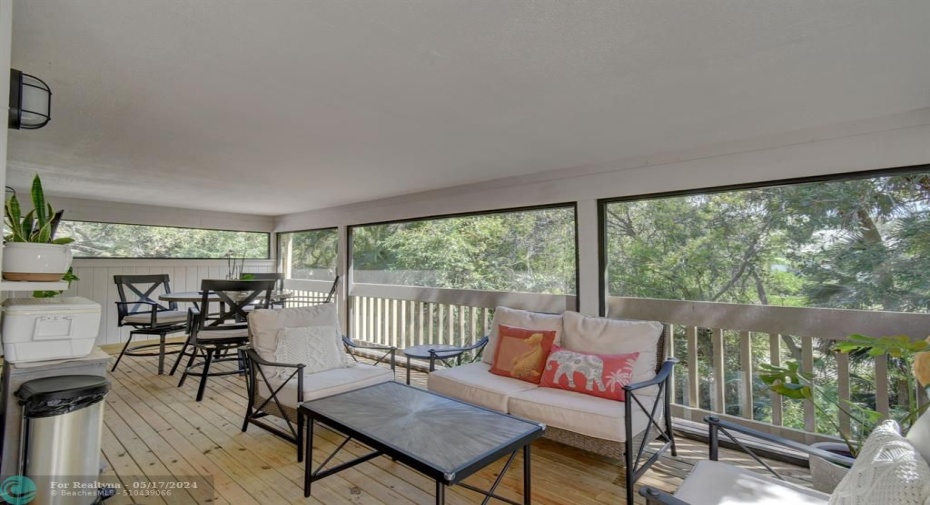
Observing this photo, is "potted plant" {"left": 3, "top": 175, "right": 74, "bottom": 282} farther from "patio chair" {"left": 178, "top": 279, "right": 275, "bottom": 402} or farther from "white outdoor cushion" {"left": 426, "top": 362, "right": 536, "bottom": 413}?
"white outdoor cushion" {"left": 426, "top": 362, "right": 536, "bottom": 413}

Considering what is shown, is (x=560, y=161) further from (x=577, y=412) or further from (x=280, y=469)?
(x=280, y=469)

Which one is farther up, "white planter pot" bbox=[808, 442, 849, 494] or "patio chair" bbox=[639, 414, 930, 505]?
"patio chair" bbox=[639, 414, 930, 505]

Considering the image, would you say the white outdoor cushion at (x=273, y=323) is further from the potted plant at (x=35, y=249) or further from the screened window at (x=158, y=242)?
the screened window at (x=158, y=242)

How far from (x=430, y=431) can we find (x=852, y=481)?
152cm

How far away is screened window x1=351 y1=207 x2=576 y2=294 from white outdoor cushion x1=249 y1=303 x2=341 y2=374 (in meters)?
1.76

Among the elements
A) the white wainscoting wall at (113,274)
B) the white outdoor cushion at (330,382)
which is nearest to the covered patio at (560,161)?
the white outdoor cushion at (330,382)

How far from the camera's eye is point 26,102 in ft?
5.44

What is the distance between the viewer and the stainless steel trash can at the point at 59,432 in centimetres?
177

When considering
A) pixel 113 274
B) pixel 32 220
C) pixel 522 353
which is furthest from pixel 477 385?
pixel 113 274

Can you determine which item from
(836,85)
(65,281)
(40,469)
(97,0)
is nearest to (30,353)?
(65,281)

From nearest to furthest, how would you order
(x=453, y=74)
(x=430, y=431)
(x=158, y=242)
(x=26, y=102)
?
(x=26, y=102), (x=453, y=74), (x=430, y=431), (x=158, y=242)

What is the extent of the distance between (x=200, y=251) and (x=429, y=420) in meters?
6.34

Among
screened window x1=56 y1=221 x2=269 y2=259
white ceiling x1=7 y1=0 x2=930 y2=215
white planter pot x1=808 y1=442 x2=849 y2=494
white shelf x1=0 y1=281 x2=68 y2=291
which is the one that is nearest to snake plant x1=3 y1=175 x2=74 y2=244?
white shelf x1=0 y1=281 x2=68 y2=291

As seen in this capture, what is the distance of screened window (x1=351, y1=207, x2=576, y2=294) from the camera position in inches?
157
